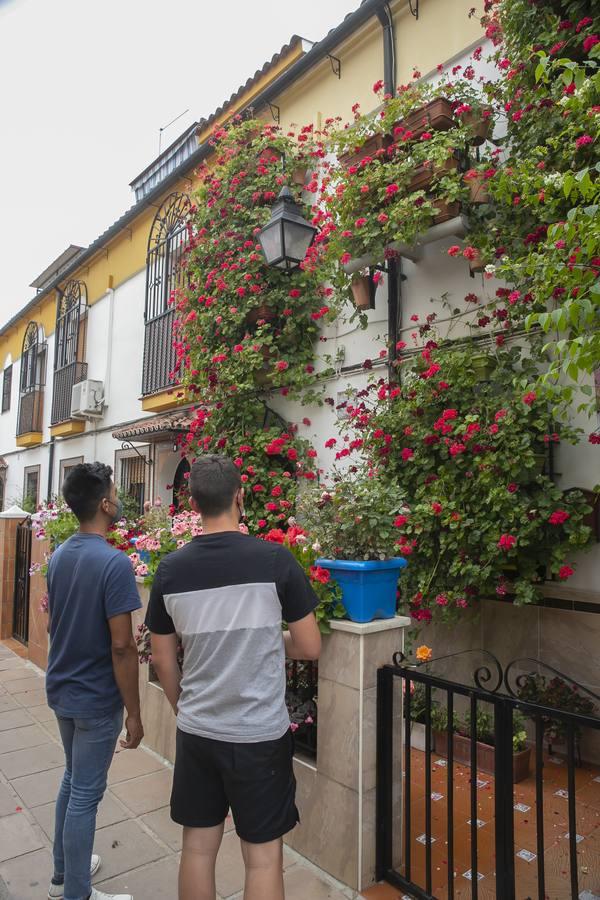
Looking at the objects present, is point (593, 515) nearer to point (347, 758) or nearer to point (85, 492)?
point (347, 758)

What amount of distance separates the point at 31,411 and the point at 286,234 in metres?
11.4

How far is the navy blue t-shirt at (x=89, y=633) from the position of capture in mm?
2480

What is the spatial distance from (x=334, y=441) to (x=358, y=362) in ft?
3.18

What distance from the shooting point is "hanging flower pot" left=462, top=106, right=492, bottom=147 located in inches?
184

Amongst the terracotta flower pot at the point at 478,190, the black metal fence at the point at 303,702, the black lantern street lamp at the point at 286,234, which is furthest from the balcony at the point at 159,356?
the black metal fence at the point at 303,702

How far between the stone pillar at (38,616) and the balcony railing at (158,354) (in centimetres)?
306

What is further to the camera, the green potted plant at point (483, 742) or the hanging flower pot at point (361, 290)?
the hanging flower pot at point (361, 290)

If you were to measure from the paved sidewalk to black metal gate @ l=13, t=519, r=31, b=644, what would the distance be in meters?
3.33

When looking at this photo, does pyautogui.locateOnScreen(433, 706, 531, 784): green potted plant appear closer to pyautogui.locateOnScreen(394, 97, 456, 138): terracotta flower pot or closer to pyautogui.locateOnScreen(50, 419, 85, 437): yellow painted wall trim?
pyautogui.locateOnScreen(394, 97, 456, 138): terracotta flower pot

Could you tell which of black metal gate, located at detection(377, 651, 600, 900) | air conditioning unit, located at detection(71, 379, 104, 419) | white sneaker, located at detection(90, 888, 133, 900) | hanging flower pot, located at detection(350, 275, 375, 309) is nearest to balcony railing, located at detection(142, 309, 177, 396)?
air conditioning unit, located at detection(71, 379, 104, 419)

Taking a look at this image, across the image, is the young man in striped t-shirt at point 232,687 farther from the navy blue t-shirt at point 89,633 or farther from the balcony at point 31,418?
the balcony at point 31,418

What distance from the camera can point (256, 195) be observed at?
21.7 ft

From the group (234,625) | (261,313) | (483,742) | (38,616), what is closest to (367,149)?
(261,313)

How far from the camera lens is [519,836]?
10.7 feet
